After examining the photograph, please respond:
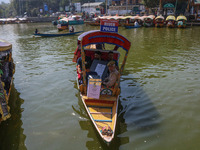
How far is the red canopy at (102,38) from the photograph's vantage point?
6496mm

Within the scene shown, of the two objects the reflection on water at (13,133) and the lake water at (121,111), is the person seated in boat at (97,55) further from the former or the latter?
the reflection on water at (13,133)

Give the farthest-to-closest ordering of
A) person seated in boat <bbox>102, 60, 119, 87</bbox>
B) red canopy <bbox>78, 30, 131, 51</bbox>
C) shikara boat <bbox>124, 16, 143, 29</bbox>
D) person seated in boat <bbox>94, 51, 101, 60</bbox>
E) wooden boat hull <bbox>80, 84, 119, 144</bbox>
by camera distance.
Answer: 1. shikara boat <bbox>124, 16, 143, 29</bbox>
2. person seated in boat <bbox>94, 51, 101, 60</bbox>
3. person seated in boat <bbox>102, 60, 119, 87</bbox>
4. red canopy <bbox>78, 30, 131, 51</bbox>
5. wooden boat hull <bbox>80, 84, 119, 144</bbox>

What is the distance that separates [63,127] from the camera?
6.03m

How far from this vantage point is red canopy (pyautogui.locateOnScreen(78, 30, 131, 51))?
256 inches

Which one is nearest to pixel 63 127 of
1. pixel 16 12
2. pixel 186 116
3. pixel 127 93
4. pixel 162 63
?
pixel 127 93

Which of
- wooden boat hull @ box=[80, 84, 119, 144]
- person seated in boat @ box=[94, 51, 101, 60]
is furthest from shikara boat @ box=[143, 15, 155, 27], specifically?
wooden boat hull @ box=[80, 84, 119, 144]

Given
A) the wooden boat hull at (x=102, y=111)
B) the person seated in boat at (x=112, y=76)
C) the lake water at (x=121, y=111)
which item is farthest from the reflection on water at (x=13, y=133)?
the person seated in boat at (x=112, y=76)

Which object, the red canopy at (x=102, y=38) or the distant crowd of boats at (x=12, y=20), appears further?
the distant crowd of boats at (x=12, y=20)

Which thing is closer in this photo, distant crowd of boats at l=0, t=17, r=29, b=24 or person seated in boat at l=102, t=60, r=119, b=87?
person seated in boat at l=102, t=60, r=119, b=87

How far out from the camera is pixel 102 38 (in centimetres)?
718

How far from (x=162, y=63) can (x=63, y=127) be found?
9.32m

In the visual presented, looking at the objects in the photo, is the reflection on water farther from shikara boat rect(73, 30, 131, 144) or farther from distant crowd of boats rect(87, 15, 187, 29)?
distant crowd of boats rect(87, 15, 187, 29)

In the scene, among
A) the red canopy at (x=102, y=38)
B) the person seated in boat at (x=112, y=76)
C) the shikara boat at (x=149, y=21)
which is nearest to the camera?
the red canopy at (x=102, y=38)

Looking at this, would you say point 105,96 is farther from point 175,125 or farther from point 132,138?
point 175,125
